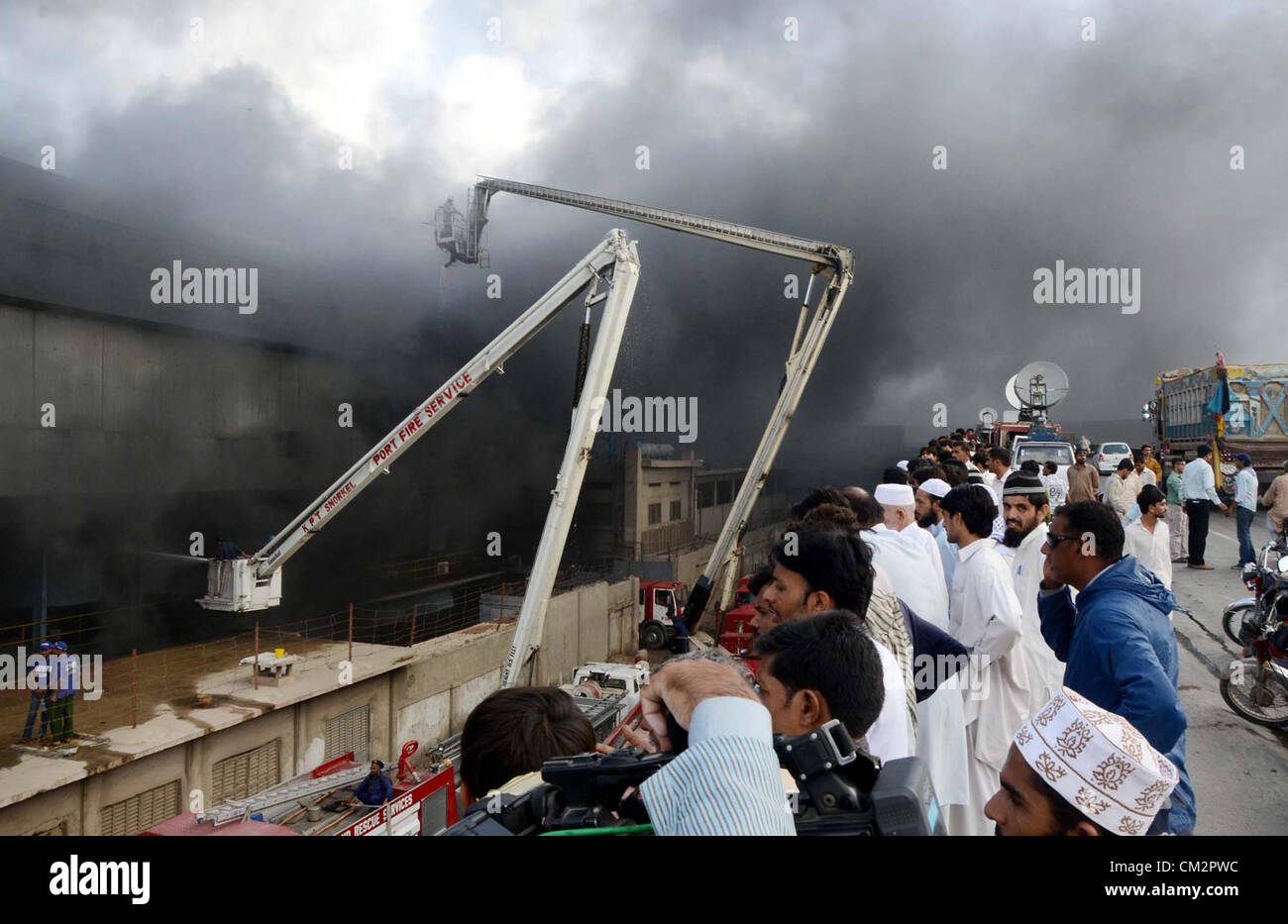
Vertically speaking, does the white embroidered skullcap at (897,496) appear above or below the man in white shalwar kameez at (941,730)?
above

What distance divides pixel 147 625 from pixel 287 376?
250 inches

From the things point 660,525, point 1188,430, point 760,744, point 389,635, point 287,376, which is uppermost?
point 287,376

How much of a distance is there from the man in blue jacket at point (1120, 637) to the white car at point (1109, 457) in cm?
1567

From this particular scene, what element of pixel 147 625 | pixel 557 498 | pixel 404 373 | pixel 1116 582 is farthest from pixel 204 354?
pixel 1116 582

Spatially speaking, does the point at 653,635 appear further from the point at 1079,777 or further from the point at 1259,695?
the point at 1079,777

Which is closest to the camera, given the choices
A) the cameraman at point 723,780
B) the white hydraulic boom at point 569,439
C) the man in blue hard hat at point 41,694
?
the cameraman at point 723,780

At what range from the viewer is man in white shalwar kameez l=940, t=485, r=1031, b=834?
324cm

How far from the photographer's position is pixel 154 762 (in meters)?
8.78

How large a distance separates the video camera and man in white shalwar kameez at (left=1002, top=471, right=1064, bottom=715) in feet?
9.40

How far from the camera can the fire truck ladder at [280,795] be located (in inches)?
261

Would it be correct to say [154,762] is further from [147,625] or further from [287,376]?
[287,376]

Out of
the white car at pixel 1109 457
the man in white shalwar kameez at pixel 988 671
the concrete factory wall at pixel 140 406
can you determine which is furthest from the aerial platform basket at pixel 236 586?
the white car at pixel 1109 457

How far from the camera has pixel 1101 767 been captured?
150cm

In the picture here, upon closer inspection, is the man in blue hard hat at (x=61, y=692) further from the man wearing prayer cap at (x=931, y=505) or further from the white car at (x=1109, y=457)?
the white car at (x=1109, y=457)
